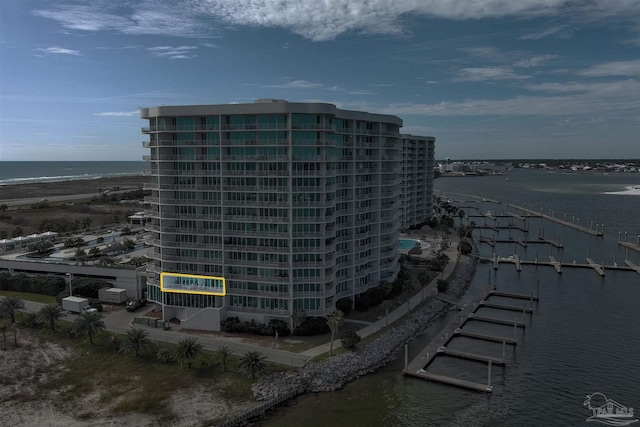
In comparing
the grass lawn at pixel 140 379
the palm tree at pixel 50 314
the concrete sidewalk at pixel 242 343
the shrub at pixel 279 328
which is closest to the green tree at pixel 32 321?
the palm tree at pixel 50 314

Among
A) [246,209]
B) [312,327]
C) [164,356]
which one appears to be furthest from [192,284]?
[312,327]

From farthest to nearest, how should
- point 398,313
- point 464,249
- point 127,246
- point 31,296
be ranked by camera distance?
point 464,249, point 127,246, point 31,296, point 398,313

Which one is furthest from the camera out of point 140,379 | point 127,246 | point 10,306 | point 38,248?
point 127,246

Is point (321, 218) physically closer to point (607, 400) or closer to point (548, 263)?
point (607, 400)

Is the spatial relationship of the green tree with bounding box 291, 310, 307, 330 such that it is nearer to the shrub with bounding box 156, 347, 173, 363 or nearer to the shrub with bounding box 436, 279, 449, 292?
the shrub with bounding box 156, 347, 173, 363

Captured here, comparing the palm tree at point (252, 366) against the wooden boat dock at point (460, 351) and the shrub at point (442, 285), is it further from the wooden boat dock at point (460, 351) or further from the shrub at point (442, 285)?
the shrub at point (442, 285)

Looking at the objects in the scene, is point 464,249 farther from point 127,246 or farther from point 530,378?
point 127,246
